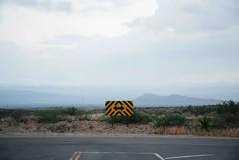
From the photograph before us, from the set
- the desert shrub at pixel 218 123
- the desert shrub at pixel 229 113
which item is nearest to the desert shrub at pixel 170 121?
the desert shrub at pixel 218 123

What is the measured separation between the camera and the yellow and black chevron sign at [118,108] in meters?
25.1

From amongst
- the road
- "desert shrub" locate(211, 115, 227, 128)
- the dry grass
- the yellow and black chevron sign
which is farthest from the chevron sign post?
the road

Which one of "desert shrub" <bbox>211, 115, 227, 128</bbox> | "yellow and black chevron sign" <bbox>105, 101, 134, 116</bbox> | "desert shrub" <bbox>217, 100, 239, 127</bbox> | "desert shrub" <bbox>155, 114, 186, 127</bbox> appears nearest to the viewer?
"yellow and black chevron sign" <bbox>105, 101, 134, 116</bbox>

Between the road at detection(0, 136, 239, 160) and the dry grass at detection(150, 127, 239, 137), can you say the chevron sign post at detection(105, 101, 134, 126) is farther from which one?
the road at detection(0, 136, 239, 160)

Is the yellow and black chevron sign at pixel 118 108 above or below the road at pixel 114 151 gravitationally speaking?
above

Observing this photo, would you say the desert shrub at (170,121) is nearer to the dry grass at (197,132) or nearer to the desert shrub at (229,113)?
the dry grass at (197,132)

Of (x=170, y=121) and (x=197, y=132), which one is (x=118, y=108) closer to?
(x=170, y=121)

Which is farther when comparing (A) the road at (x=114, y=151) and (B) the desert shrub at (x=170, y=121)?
(B) the desert shrub at (x=170, y=121)

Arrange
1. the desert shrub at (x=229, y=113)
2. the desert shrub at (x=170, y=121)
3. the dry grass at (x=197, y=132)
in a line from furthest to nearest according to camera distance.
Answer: the desert shrub at (x=229, y=113) → the desert shrub at (x=170, y=121) → the dry grass at (x=197, y=132)

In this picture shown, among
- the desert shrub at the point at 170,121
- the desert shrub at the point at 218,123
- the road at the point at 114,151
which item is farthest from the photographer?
the desert shrub at the point at 170,121

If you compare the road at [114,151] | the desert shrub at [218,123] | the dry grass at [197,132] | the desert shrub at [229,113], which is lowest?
the road at [114,151]

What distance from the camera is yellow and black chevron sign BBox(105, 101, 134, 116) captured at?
82.3 ft

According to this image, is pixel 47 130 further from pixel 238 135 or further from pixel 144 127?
pixel 238 135

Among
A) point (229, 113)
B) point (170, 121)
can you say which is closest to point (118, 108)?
point (170, 121)
